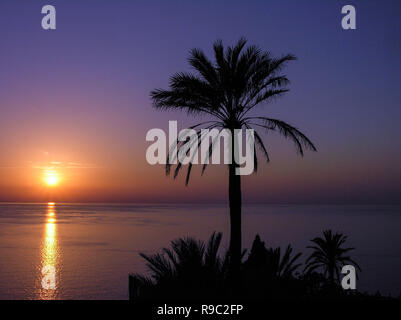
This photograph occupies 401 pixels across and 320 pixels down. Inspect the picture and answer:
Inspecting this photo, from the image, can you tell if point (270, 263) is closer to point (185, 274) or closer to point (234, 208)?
point (234, 208)

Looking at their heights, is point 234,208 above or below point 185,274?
above

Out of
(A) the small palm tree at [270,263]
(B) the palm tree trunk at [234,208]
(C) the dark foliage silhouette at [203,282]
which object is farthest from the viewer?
(A) the small palm tree at [270,263]

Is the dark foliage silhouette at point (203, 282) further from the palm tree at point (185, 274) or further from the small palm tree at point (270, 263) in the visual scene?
the small palm tree at point (270, 263)

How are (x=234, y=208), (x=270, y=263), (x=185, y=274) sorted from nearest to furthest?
(x=185, y=274)
(x=234, y=208)
(x=270, y=263)

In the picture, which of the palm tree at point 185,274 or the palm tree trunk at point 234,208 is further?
the palm tree trunk at point 234,208

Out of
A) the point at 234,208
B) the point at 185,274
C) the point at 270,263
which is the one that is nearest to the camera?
the point at 185,274

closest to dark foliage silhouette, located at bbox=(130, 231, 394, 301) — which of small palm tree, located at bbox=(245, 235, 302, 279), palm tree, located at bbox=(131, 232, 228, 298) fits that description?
palm tree, located at bbox=(131, 232, 228, 298)

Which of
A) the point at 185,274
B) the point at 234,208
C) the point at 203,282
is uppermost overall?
the point at 234,208

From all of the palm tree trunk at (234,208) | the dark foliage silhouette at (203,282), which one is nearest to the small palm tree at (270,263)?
the dark foliage silhouette at (203,282)

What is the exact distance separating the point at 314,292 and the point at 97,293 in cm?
5472

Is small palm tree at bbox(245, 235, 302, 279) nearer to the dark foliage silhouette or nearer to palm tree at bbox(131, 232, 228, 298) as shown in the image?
the dark foliage silhouette

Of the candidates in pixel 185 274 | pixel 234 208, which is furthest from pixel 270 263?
pixel 185 274
